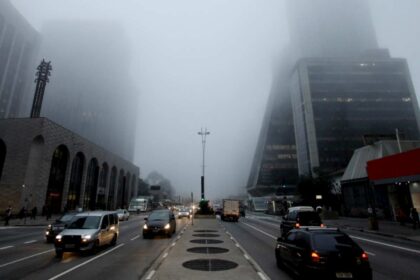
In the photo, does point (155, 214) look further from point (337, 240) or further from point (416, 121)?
point (416, 121)

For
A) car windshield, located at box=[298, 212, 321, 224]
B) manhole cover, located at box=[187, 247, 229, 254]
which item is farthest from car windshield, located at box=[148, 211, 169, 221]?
car windshield, located at box=[298, 212, 321, 224]

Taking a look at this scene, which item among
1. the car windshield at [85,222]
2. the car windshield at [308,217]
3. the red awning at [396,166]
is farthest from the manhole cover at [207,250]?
the red awning at [396,166]

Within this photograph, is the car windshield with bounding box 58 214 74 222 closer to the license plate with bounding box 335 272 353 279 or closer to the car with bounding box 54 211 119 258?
the car with bounding box 54 211 119 258

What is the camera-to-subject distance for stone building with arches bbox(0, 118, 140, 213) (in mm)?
41812

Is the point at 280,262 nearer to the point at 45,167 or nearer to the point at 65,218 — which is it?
the point at 65,218

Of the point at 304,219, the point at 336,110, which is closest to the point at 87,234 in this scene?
the point at 304,219

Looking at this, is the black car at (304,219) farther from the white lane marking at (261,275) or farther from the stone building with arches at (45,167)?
the stone building with arches at (45,167)

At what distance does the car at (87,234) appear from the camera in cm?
1234

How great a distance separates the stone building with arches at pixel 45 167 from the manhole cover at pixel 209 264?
38.6 meters

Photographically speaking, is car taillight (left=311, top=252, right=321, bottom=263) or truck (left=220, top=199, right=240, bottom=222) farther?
truck (left=220, top=199, right=240, bottom=222)

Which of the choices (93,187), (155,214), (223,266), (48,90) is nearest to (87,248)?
(223,266)

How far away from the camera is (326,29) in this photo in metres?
181

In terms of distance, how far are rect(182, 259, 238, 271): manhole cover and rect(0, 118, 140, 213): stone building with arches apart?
38.6 m

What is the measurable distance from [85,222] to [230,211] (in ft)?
97.2
